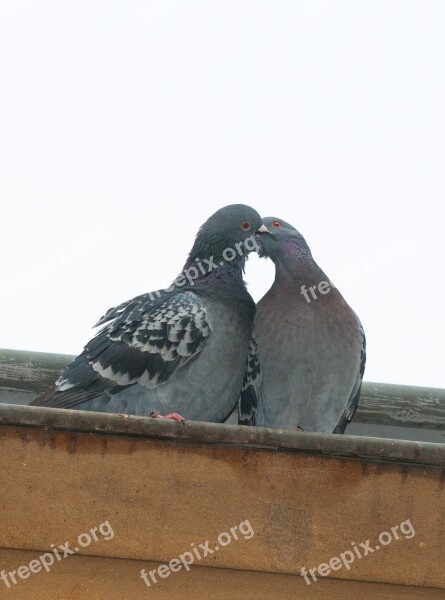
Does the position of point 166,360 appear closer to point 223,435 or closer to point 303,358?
point 303,358

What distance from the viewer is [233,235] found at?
8.97 m

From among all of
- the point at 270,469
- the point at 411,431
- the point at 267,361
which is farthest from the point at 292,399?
the point at 270,469

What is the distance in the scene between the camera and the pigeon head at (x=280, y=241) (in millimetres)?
8625

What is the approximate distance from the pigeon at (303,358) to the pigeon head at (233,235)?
62 cm

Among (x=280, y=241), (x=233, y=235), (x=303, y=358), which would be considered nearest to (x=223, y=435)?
(x=303, y=358)

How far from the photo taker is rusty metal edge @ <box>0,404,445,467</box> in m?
4.99

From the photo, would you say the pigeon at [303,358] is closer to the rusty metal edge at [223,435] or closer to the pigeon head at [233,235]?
the pigeon head at [233,235]

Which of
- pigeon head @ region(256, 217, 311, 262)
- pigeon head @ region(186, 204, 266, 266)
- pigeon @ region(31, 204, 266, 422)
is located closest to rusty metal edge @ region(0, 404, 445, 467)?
pigeon @ region(31, 204, 266, 422)

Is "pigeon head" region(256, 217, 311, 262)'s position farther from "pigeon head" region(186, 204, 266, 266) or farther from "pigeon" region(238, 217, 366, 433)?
"pigeon" region(238, 217, 366, 433)

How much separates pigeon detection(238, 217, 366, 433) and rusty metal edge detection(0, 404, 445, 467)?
2.75m

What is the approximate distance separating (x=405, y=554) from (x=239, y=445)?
101cm

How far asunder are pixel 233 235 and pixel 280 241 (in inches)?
19.3

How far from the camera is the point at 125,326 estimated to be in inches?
321

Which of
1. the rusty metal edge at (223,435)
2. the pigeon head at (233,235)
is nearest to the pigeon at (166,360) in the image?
the pigeon head at (233,235)
